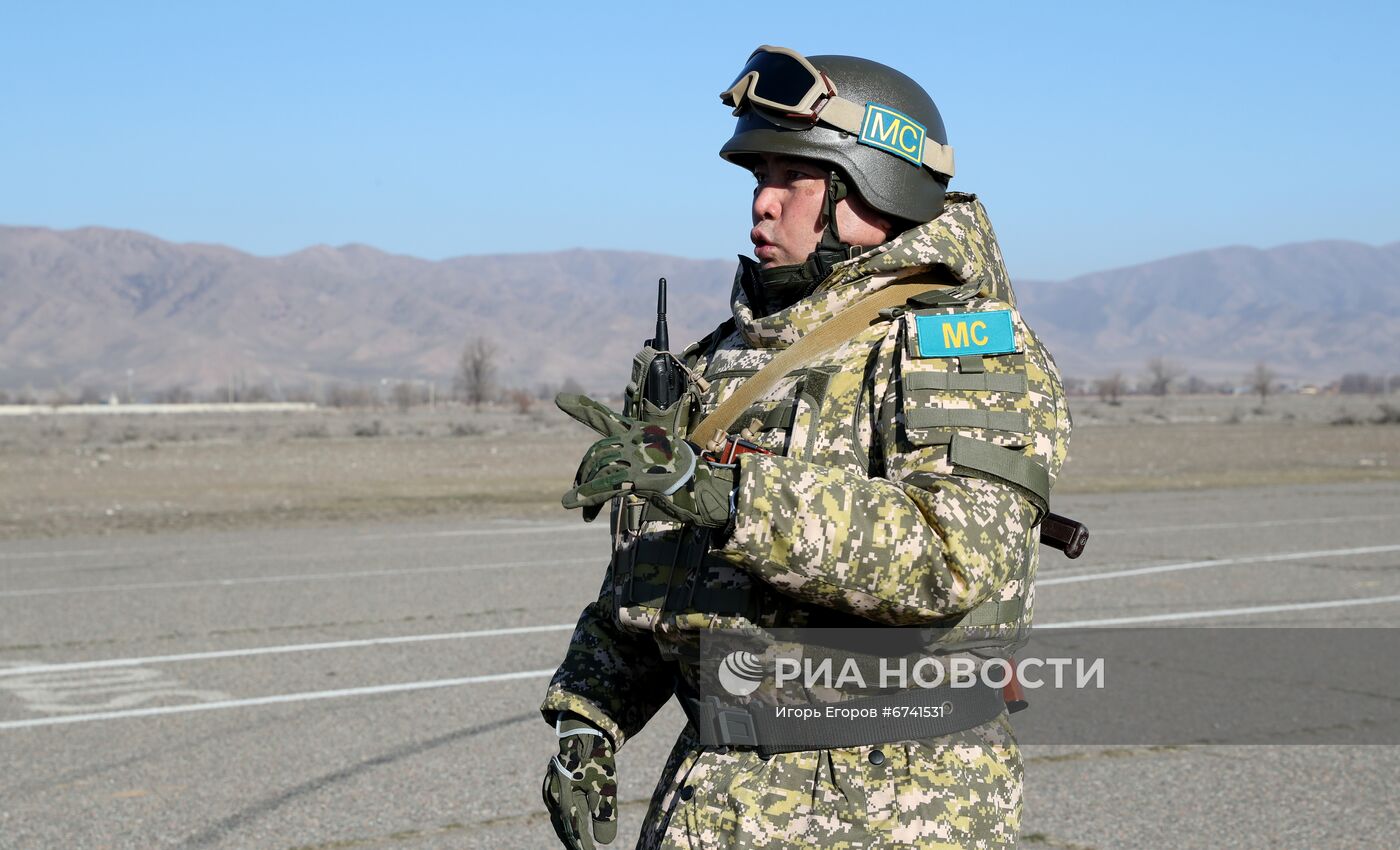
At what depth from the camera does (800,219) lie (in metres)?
2.89

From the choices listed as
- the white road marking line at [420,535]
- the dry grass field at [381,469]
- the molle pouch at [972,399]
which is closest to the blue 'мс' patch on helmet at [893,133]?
the molle pouch at [972,399]

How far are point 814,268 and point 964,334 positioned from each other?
379 mm

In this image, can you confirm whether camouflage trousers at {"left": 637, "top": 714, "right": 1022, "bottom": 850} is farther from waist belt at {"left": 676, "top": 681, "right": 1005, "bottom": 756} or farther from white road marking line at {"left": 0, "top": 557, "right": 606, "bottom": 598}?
white road marking line at {"left": 0, "top": 557, "right": 606, "bottom": 598}

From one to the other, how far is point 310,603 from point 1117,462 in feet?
76.6

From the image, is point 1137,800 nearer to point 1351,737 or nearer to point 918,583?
point 1351,737

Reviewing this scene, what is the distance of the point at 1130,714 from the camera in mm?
7637

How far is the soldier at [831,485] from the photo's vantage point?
2.35m

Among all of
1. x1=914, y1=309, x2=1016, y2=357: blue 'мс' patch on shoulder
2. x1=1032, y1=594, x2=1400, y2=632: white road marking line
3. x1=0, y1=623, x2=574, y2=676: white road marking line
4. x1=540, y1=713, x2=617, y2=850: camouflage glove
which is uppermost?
x1=914, y1=309, x2=1016, y2=357: blue 'мс' patch on shoulder

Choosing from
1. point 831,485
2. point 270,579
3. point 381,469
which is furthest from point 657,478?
point 381,469

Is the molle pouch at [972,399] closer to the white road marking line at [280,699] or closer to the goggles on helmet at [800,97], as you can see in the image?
the goggles on helmet at [800,97]

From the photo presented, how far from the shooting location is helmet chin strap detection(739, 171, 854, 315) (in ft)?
9.36

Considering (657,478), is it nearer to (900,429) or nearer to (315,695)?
(900,429)

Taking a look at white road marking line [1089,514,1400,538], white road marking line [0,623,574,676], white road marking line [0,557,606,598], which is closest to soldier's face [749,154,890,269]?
white road marking line [0,623,574,676]

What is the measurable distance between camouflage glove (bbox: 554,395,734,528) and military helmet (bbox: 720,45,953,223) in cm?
72
